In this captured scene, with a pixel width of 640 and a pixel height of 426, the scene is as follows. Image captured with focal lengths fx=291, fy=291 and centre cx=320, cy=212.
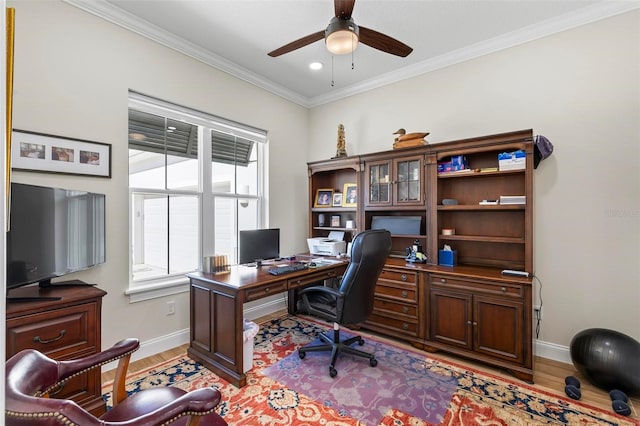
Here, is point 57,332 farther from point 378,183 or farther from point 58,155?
point 378,183

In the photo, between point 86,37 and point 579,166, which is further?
point 579,166

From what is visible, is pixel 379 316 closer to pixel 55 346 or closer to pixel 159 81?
pixel 55 346

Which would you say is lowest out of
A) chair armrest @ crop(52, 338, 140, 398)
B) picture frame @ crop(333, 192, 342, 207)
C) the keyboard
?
chair armrest @ crop(52, 338, 140, 398)

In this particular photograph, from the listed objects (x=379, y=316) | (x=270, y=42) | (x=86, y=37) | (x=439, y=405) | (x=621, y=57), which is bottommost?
(x=439, y=405)

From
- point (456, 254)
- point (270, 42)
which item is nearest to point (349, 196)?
point (456, 254)

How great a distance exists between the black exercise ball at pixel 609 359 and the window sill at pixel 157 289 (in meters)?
3.51

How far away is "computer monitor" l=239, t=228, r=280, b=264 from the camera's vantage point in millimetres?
3023

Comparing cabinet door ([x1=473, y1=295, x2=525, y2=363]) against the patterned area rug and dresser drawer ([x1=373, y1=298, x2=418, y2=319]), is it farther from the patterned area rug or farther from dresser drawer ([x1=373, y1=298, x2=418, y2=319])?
dresser drawer ([x1=373, y1=298, x2=418, y2=319])

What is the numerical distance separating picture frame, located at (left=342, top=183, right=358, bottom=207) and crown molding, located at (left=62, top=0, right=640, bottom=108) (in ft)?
4.22

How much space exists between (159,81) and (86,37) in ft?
1.92

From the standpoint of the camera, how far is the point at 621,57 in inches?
94.3

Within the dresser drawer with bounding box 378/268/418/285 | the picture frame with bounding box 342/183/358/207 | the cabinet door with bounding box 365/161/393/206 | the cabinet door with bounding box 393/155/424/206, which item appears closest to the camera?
the dresser drawer with bounding box 378/268/418/285

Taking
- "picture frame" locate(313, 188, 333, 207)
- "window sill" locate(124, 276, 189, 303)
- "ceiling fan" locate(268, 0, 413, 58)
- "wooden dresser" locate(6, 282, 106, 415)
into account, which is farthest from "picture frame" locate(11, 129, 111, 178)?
"picture frame" locate(313, 188, 333, 207)

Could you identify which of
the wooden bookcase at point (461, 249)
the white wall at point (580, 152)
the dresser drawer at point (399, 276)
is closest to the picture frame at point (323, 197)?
the wooden bookcase at point (461, 249)
